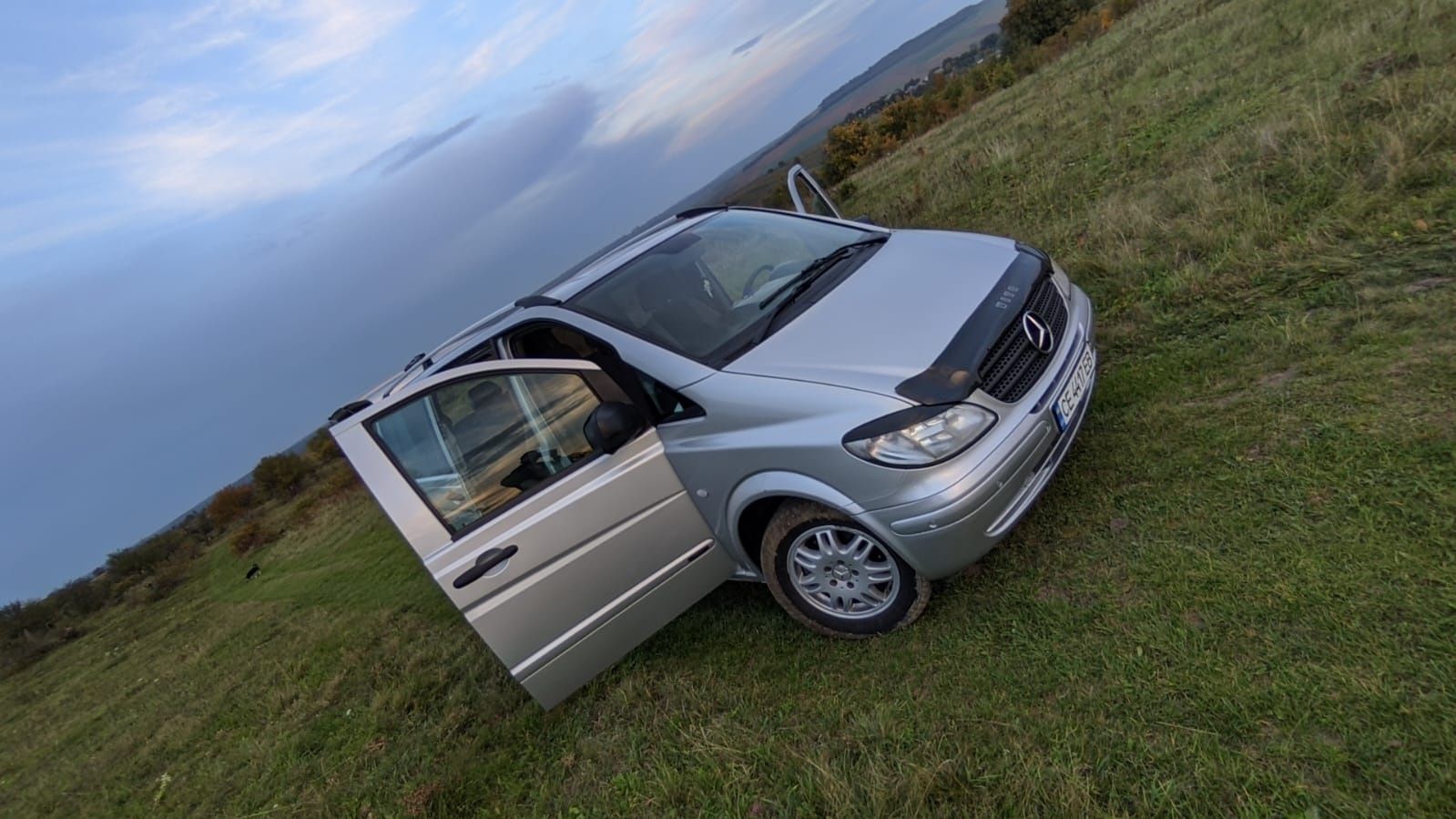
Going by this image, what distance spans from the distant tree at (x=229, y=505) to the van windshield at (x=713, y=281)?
4214 cm

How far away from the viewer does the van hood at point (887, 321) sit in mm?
3025

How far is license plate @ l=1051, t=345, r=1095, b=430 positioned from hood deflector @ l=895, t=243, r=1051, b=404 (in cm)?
39

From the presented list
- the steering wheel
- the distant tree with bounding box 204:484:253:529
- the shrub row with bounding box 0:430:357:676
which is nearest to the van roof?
the steering wheel

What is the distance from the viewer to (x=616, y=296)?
3.94m

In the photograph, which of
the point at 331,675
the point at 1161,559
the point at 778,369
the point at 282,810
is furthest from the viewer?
the point at 331,675

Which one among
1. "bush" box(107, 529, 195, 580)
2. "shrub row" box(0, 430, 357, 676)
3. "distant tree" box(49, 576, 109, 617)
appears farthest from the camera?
"bush" box(107, 529, 195, 580)

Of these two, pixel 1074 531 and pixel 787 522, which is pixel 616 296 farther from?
pixel 1074 531

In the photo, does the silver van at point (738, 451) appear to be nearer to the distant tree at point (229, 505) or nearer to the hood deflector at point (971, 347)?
the hood deflector at point (971, 347)

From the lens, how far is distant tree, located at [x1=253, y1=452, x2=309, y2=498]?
134 ft

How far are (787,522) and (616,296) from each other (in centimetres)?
156

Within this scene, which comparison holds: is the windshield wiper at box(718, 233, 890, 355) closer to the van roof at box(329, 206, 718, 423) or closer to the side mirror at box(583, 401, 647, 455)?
the side mirror at box(583, 401, 647, 455)

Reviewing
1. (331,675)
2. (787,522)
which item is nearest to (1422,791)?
(787,522)

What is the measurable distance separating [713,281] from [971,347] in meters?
1.64

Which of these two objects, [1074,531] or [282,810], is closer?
[1074,531]
